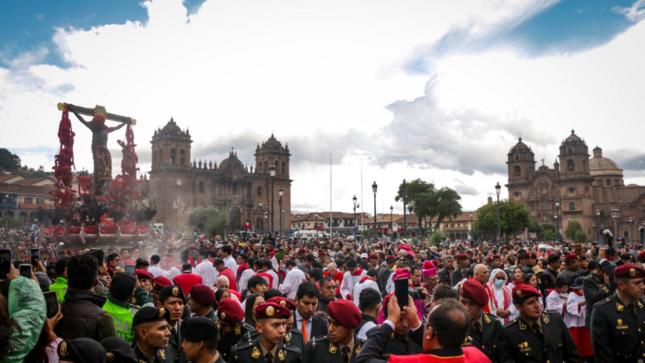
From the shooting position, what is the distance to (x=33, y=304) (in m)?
3.30

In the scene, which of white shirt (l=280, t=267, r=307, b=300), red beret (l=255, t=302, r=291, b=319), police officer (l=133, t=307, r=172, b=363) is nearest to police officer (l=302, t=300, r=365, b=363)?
red beret (l=255, t=302, r=291, b=319)

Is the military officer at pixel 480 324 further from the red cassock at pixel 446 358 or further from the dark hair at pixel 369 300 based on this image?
the red cassock at pixel 446 358

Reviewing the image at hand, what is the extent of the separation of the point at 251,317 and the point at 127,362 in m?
2.56

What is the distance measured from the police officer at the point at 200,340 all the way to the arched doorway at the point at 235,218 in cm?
7882

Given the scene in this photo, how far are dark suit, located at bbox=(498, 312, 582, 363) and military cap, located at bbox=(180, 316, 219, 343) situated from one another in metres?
2.88

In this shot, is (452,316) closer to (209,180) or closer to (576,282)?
(576,282)

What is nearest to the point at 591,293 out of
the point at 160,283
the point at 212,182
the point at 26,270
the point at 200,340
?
the point at 200,340

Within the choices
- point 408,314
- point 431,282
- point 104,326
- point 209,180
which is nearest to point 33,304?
point 104,326

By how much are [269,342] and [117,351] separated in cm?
137

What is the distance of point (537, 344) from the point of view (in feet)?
14.6

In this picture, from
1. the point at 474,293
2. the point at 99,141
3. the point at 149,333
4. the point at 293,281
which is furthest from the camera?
the point at 99,141

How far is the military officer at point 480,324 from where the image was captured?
4406mm

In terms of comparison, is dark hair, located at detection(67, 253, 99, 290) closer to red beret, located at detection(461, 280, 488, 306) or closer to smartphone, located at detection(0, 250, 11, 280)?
smartphone, located at detection(0, 250, 11, 280)

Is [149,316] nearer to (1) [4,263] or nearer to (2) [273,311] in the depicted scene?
(2) [273,311]
